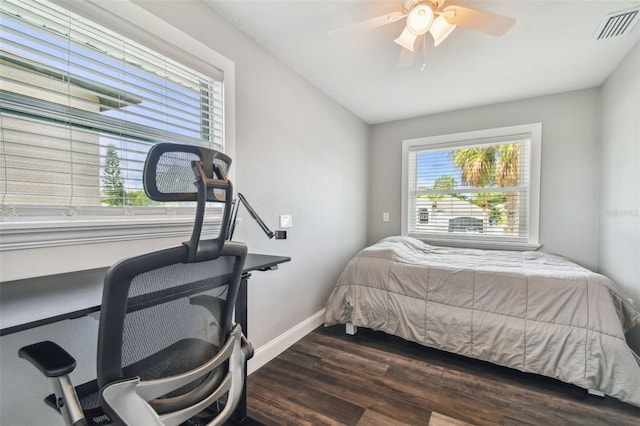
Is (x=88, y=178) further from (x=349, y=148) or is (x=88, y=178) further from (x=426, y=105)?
(x=426, y=105)

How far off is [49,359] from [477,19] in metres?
2.20

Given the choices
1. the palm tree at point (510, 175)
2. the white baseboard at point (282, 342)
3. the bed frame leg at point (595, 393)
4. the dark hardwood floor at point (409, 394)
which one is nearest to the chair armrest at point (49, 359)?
the dark hardwood floor at point (409, 394)

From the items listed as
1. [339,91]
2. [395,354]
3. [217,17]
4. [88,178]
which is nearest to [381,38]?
[339,91]

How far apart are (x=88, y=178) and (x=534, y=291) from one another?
104 inches

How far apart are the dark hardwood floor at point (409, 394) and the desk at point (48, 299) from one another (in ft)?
3.45

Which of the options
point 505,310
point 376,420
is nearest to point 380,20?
point 505,310

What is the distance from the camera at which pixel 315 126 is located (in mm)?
2656

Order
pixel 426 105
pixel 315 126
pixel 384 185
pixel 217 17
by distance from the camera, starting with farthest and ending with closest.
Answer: pixel 384 185, pixel 426 105, pixel 315 126, pixel 217 17

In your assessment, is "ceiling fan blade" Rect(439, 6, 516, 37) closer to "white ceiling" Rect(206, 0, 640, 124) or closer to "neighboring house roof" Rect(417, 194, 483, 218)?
"white ceiling" Rect(206, 0, 640, 124)

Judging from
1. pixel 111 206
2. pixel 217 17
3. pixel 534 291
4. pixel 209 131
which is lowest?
pixel 534 291

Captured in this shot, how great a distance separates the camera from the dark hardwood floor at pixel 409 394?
1530 millimetres

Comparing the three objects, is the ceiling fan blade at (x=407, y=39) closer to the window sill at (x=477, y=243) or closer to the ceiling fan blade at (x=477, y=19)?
the ceiling fan blade at (x=477, y=19)

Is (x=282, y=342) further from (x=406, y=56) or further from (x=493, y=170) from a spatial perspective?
(x=493, y=170)

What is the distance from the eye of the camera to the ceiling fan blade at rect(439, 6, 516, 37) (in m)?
1.38
